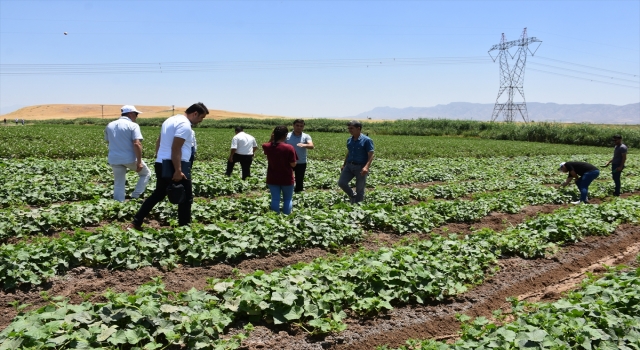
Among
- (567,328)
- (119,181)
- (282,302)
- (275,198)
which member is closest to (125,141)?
(119,181)

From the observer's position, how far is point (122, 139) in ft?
28.0

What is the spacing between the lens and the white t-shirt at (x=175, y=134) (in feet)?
21.9

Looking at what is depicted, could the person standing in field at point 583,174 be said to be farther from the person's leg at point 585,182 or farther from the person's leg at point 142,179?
the person's leg at point 142,179

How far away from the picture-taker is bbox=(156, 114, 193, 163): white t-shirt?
666 cm

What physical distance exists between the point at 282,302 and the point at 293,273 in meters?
0.57

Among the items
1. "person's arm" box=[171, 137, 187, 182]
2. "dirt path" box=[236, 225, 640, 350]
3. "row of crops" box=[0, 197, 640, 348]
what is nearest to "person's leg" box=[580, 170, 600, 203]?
"dirt path" box=[236, 225, 640, 350]

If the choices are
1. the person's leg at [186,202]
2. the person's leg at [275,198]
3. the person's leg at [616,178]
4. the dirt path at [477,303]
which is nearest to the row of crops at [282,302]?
the dirt path at [477,303]

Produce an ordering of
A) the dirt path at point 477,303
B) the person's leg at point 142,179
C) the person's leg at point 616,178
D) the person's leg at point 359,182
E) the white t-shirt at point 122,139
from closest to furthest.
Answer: the dirt path at point 477,303, the white t-shirt at point 122,139, the person's leg at point 142,179, the person's leg at point 359,182, the person's leg at point 616,178

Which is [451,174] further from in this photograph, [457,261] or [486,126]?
[486,126]

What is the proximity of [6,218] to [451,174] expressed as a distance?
46.4 feet

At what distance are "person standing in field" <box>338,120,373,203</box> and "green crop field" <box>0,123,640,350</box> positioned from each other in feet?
2.82

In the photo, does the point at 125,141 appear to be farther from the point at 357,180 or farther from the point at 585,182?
the point at 585,182

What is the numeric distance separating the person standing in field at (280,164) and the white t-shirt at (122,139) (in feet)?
8.28

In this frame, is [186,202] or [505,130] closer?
[186,202]
